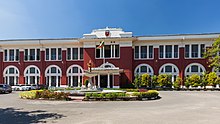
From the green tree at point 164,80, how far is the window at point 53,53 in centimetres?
1988

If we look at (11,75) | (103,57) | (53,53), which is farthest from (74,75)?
(11,75)

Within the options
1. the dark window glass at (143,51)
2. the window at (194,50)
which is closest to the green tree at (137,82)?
the dark window glass at (143,51)

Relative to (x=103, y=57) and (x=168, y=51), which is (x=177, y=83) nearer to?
(x=168, y=51)

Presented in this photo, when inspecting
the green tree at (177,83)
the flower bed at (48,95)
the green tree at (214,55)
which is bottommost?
the green tree at (177,83)

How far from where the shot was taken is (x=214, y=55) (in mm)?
39500

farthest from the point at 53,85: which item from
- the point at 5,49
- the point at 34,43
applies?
the point at 5,49

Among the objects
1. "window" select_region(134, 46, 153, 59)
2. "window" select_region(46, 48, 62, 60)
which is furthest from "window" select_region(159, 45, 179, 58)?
"window" select_region(46, 48, 62, 60)

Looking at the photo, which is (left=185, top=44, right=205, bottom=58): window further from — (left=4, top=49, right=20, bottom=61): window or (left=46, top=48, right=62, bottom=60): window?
(left=4, top=49, right=20, bottom=61): window

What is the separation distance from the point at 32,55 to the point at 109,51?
16.0 m

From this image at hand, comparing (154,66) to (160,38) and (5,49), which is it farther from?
(5,49)

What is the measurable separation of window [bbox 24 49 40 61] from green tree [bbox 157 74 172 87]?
2425 cm

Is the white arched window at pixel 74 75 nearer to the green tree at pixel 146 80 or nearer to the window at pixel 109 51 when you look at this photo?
the window at pixel 109 51

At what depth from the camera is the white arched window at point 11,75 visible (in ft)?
150

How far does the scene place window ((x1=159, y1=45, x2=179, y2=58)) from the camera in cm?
4166
